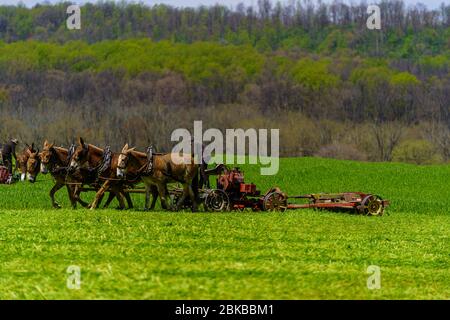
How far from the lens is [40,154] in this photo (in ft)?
68.9

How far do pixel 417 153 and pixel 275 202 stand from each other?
197ft

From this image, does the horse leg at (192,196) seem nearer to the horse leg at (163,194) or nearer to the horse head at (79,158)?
the horse leg at (163,194)

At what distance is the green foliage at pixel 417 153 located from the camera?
251 ft

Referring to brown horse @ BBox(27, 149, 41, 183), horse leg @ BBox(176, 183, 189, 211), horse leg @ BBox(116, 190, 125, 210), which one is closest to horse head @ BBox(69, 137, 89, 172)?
horse leg @ BBox(116, 190, 125, 210)

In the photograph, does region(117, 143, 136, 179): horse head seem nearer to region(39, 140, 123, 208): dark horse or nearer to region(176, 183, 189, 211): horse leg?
region(39, 140, 123, 208): dark horse

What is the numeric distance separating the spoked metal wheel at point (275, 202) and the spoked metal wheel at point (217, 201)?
114cm

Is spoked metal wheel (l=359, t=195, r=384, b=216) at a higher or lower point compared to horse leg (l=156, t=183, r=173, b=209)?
lower

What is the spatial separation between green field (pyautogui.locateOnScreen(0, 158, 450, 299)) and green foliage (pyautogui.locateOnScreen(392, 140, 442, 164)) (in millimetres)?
56977

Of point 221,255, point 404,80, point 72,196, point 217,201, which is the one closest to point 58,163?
point 72,196

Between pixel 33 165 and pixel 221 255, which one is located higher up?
pixel 33 165

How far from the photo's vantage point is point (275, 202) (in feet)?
69.5

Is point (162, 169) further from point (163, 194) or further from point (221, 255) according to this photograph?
point (221, 255)

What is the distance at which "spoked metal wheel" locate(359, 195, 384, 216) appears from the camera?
71.7ft
